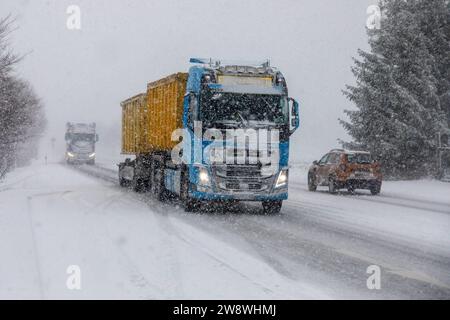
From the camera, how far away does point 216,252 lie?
9.52 m

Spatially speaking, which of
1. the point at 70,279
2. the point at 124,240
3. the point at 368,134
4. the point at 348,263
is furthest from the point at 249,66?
the point at 368,134

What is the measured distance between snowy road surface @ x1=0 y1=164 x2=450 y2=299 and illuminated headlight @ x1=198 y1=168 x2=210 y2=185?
2.67ft

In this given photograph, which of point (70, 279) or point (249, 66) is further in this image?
point (249, 66)

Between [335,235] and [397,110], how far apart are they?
971 inches

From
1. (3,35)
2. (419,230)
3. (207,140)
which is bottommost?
(419,230)

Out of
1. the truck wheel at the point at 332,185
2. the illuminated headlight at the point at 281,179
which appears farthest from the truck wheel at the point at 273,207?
the truck wheel at the point at 332,185

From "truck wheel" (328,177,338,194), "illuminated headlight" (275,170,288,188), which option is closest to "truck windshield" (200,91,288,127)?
"illuminated headlight" (275,170,288,188)

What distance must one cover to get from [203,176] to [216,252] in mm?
5867

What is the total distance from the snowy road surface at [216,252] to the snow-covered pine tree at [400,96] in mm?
18010

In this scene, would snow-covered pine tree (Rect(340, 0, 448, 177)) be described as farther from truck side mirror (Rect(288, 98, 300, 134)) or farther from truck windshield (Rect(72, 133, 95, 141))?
truck windshield (Rect(72, 133, 95, 141))

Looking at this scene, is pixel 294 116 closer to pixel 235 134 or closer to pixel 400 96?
pixel 235 134

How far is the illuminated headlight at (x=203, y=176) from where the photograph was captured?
15234mm
